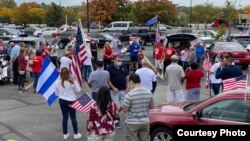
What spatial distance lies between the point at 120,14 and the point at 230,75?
56.7 m

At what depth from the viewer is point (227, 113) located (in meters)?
7.54

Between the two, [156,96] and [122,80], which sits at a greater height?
[122,80]

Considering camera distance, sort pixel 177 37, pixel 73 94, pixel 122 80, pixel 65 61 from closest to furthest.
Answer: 1. pixel 73 94
2. pixel 122 80
3. pixel 65 61
4. pixel 177 37

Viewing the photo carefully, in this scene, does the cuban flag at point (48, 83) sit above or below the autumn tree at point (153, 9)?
below

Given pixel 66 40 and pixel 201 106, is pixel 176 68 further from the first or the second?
pixel 66 40

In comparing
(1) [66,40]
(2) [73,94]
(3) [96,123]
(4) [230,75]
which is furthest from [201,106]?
(1) [66,40]

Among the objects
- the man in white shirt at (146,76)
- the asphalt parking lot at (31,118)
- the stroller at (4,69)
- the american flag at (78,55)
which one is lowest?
the asphalt parking lot at (31,118)

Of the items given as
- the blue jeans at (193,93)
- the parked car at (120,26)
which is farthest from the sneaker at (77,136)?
the parked car at (120,26)

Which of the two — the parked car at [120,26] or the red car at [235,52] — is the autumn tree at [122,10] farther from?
the red car at [235,52]

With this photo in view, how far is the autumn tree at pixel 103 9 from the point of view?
209 ft

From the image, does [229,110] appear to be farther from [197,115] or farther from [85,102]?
[85,102]

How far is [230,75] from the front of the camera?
11.4m

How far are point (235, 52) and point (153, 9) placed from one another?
44196 mm

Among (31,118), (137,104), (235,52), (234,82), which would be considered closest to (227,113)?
(137,104)
